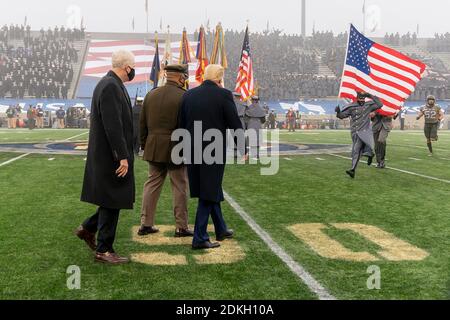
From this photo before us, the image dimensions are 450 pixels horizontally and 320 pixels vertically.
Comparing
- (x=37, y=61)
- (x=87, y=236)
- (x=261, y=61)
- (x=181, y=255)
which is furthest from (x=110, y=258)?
(x=261, y=61)

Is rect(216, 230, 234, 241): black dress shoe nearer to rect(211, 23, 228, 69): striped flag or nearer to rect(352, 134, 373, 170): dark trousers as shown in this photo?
rect(352, 134, 373, 170): dark trousers

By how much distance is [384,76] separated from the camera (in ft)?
40.0

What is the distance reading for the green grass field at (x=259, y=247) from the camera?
421 cm

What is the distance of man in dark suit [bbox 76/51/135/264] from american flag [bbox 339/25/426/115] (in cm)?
798

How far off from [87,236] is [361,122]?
7470mm

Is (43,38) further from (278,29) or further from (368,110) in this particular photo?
(368,110)

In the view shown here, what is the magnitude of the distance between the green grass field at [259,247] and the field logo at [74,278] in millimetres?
53

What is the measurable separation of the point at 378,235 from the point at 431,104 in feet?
38.0

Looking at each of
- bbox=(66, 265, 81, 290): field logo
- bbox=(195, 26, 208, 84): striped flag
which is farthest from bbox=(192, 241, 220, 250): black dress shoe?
bbox=(195, 26, 208, 84): striped flag

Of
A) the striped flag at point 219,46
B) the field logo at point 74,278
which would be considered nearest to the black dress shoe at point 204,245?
the field logo at point 74,278

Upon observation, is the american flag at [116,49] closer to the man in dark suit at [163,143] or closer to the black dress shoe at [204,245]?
the man in dark suit at [163,143]

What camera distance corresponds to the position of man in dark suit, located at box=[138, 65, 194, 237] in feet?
19.4
